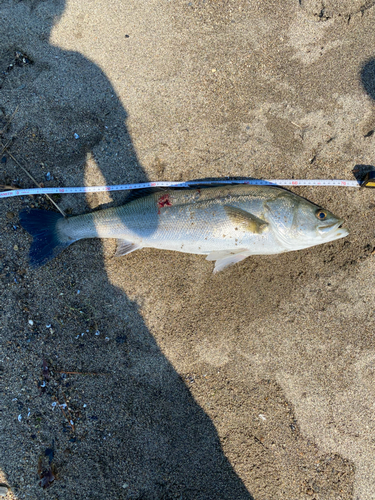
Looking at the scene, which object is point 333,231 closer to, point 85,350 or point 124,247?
point 124,247

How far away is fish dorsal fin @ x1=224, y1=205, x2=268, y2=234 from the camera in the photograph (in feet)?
10.4

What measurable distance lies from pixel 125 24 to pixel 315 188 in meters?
3.52

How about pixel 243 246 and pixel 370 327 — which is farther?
pixel 370 327

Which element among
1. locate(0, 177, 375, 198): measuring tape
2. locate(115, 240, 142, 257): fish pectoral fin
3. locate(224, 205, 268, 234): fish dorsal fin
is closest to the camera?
locate(224, 205, 268, 234): fish dorsal fin

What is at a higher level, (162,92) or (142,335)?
(162,92)

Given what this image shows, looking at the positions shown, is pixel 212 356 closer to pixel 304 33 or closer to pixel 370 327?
pixel 370 327

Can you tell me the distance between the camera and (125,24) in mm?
3650

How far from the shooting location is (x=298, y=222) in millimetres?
3234

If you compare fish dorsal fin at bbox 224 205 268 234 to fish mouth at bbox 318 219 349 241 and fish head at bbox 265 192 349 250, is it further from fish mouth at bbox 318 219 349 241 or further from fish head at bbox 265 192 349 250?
fish mouth at bbox 318 219 349 241

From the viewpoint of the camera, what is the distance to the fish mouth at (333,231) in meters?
3.22

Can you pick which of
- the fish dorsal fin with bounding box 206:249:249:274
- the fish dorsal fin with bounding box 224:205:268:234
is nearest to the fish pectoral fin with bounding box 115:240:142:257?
the fish dorsal fin with bounding box 206:249:249:274

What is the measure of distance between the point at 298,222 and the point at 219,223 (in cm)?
99

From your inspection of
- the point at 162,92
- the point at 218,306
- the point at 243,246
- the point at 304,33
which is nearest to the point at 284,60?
the point at 304,33

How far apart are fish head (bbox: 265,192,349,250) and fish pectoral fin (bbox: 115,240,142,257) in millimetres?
1780
